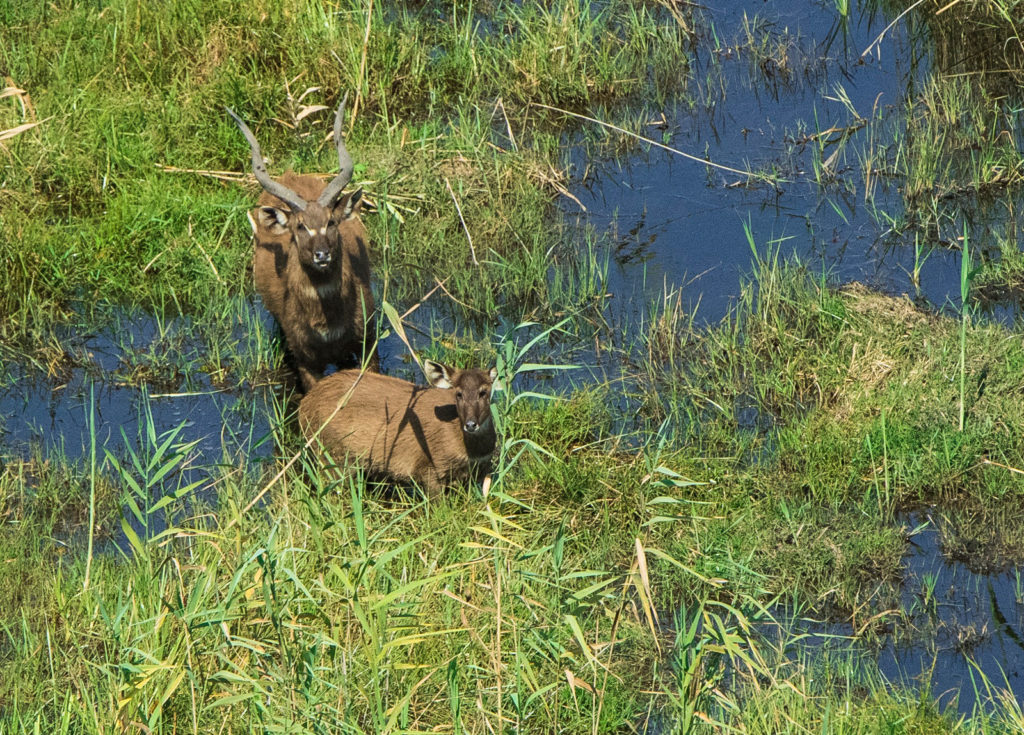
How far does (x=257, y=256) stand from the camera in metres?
8.16

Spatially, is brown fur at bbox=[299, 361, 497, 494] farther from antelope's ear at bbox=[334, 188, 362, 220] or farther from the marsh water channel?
antelope's ear at bbox=[334, 188, 362, 220]

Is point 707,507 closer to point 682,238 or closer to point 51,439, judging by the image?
point 682,238

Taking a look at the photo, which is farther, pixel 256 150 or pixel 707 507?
pixel 256 150

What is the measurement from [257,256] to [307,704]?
12.5 ft

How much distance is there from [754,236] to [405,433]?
266cm

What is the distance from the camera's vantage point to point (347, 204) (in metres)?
7.76

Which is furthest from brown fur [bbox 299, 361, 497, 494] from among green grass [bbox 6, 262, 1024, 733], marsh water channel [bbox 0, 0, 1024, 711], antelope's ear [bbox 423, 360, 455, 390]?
marsh water channel [bbox 0, 0, 1024, 711]

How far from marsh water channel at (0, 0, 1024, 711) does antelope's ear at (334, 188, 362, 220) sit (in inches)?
34.0

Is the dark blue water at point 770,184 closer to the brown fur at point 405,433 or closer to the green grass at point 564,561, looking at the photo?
the green grass at point 564,561

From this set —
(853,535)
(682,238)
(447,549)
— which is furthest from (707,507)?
(682,238)

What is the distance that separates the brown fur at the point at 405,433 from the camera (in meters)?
7.05

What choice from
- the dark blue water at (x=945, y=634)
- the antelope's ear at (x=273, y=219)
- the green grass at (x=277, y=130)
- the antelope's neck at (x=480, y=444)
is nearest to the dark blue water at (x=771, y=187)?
the dark blue water at (x=945, y=634)

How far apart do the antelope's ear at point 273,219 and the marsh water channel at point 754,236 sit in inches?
21.5

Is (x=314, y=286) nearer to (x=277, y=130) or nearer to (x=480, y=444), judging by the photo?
(x=480, y=444)
